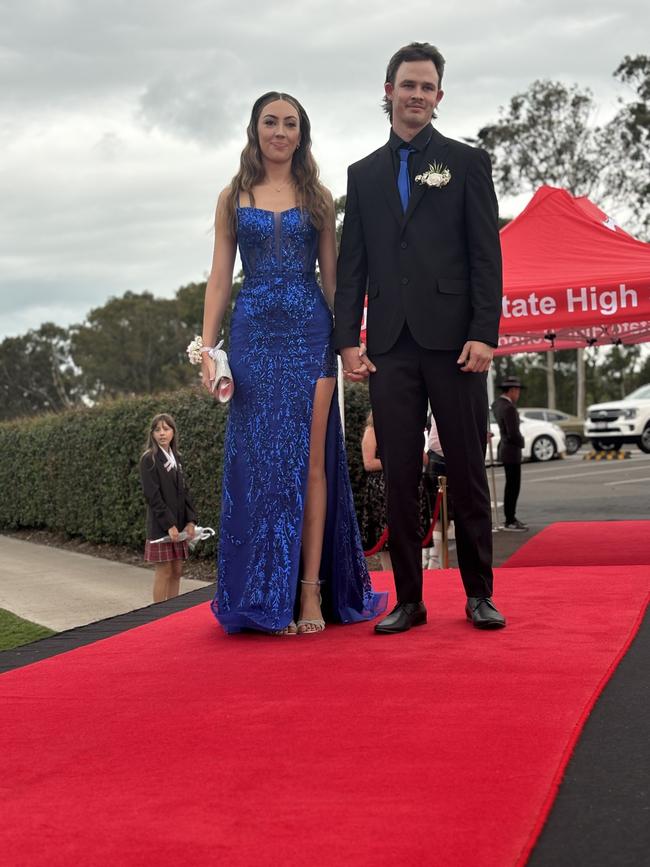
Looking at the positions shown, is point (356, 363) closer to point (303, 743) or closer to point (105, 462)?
point (303, 743)

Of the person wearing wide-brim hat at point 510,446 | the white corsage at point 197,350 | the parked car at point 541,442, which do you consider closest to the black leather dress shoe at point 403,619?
the white corsage at point 197,350

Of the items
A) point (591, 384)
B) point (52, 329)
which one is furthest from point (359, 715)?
point (52, 329)

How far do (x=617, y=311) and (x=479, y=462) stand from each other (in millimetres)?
3919

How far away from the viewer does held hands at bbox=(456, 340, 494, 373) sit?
3984 millimetres

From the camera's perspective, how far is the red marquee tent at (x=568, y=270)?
777 cm

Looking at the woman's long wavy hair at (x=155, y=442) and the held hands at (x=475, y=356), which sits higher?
the held hands at (x=475, y=356)

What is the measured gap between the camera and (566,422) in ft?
110

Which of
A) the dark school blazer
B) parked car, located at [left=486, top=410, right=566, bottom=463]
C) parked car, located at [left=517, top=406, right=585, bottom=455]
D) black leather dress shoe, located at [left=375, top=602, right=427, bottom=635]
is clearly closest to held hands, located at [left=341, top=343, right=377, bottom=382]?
black leather dress shoe, located at [left=375, top=602, right=427, bottom=635]

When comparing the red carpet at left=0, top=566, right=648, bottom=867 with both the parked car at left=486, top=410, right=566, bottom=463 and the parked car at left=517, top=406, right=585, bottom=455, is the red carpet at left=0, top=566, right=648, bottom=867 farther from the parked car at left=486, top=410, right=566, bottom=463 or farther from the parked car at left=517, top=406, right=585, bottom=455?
the parked car at left=517, top=406, right=585, bottom=455

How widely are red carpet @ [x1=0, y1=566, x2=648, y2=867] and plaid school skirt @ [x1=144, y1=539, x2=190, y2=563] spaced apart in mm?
4236

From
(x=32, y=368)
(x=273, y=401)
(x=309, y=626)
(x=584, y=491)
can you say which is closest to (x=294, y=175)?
(x=273, y=401)

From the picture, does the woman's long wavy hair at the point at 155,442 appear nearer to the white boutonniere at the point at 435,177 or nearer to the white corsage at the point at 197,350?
the white corsage at the point at 197,350

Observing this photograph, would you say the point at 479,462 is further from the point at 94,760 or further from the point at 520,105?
the point at 520,105

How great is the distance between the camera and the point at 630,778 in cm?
235
